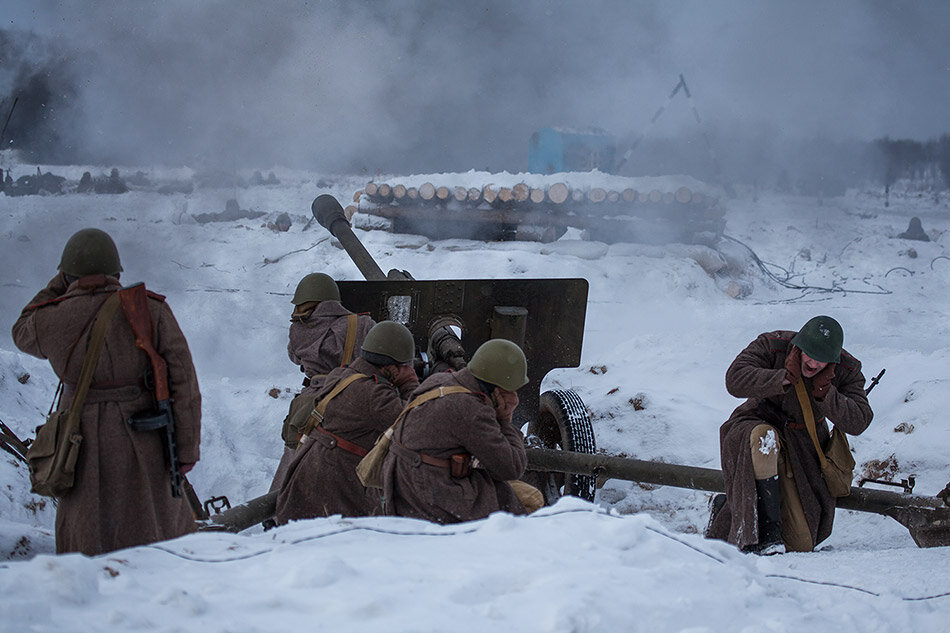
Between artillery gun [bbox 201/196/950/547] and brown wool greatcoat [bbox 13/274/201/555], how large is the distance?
2.45m

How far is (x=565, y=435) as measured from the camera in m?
5.53

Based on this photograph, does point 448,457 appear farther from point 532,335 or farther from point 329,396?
point 532,335

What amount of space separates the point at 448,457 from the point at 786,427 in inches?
68.9

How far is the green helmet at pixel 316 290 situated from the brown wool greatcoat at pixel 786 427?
2.40 m

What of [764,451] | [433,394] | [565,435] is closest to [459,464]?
[433,394]

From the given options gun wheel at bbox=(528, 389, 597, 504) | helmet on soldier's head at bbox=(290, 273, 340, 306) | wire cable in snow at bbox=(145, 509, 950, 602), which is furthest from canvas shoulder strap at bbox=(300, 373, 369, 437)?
gun wheel at bbox=(528, 389, 597, 504)

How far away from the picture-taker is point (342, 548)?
2154 mm

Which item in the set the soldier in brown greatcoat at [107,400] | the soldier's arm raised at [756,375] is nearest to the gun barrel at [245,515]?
the soldier in brown greatcoat at [107,400]

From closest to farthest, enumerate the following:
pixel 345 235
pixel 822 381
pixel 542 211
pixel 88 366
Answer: pixel 88 366 → pixel 822 381 → pixel 345 235 → pixel 542 211

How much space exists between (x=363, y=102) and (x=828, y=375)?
14403 mm

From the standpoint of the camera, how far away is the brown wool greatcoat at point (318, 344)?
4.54 meters

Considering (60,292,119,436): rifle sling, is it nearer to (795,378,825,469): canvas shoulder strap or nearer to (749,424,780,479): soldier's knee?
(749,424,780,479): soldier's knee

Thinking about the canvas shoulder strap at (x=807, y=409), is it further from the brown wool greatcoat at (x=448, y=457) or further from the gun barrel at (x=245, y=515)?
the gun barrel at (x=245, y=515)

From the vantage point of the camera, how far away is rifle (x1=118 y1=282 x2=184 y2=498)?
2920 mm
